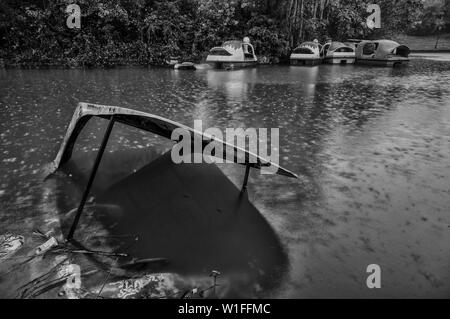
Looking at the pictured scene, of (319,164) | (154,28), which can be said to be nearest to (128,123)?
(319,164)

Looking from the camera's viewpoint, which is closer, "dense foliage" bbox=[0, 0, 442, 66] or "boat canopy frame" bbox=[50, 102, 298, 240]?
"boat canopy frame" bbox=[50, 102, 298, 240]

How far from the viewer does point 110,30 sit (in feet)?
71.7

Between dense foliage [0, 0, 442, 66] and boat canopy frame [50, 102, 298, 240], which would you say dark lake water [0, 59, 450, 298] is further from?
dense foliage [0, 0, 442, 66]

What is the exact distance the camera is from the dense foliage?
20062 mm

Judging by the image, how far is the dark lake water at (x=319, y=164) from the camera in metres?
3.74

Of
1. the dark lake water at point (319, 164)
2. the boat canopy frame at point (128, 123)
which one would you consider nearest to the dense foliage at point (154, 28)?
the dark lake water at point (319, 164)

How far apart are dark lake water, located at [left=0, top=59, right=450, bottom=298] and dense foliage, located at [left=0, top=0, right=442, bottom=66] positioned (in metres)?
6.35

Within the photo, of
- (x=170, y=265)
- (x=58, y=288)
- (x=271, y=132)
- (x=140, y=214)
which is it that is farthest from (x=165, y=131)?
(x=271, y=132)

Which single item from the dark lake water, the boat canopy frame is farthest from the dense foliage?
the boat canopy frame

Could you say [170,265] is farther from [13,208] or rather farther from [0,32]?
[0,32]

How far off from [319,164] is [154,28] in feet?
63.2

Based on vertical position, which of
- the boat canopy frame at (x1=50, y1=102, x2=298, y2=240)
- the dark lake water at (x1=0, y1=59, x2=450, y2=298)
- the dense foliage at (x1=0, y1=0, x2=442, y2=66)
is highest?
the dense foliage at (x1=0, y1=0, x2=442, y2=66)

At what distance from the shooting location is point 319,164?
645 cm
